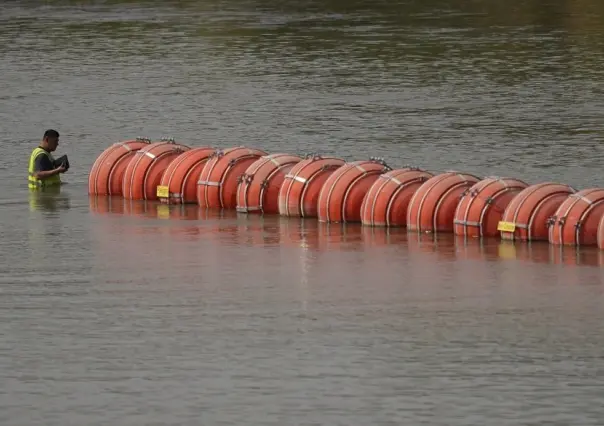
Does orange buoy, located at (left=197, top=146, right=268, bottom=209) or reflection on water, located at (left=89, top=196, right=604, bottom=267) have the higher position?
orange buoy, located at (left=197, top=146, right=268, bottom=209)

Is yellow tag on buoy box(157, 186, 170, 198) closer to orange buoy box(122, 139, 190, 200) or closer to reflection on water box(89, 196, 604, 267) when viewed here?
reflection on water box(89, 196, 604, 267)

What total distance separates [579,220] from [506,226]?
1.38 metres

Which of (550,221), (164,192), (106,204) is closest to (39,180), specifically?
(106,204)

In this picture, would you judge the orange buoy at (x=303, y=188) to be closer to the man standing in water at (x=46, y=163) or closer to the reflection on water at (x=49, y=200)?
the reflection on water at (x=49, y=200)

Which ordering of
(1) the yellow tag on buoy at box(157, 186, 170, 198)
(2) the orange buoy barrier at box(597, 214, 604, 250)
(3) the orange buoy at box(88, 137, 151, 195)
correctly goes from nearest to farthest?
(2) the orange buoy barrier at box(597, 214, 604, 250)
(1) the yellow tag on buoy at box(157, 186, 170, 198)
(3) the orange buoy at box(88, 137, 151, 195)

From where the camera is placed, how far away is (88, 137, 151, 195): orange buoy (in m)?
33.5

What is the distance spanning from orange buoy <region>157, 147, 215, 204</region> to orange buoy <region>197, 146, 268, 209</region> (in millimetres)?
321

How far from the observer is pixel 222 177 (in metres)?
31.5

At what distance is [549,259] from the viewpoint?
2586cm

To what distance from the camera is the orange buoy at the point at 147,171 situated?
1297 inches

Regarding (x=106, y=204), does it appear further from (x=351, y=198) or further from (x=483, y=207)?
(x=483, y=207)

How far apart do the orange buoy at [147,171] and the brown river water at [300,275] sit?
0.48m

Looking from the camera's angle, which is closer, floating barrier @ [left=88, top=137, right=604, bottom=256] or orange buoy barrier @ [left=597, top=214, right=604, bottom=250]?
orange buoy barrier @ [left=597, top=214, right=604, bottom=250]

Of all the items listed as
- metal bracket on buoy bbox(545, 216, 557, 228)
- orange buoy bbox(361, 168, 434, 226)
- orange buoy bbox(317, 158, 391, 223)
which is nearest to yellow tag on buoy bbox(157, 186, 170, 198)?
orange buoy bbox(317, 158, 391, 223)
